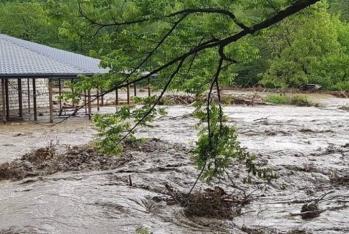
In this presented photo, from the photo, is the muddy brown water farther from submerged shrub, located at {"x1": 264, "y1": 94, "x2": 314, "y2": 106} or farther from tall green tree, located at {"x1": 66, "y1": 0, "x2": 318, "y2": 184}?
submerged shrub, located at {"x1": 264, "y1": 94, "x2": 314, "y2": 106}

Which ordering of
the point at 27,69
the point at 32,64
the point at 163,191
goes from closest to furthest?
the point at 163,191
the point at 27,69
the point at 32,64

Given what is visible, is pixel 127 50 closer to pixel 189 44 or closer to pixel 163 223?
pixel 189 44

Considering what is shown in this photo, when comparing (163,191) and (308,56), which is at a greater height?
(308,56)

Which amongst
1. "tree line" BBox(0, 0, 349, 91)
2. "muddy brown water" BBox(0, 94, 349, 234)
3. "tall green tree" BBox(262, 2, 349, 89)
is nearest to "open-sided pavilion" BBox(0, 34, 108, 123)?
"tree line" BBox(0, 0, 349, 91)

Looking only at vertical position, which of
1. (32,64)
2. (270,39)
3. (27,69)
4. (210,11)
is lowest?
(210,11)

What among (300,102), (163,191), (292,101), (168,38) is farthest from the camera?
(292,101)

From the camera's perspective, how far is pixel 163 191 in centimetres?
981

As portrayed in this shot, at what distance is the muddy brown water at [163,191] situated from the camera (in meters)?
7.73

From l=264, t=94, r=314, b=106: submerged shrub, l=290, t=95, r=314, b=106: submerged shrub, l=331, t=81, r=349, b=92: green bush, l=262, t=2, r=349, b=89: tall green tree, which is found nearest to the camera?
l=290, t=95, r=314, b=106: submerged shrub

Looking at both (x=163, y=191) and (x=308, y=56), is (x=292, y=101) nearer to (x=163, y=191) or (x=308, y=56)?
(x=308, y=56)

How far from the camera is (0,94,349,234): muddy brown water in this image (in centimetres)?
773

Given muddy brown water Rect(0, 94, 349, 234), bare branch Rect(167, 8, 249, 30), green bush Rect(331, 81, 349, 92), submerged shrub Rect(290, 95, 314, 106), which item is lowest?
muddy brown water Rect(0, 94, 349, 234)

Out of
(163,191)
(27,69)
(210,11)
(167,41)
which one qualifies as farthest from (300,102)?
(210,11)

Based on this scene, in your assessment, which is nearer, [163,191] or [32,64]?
[163,191]
